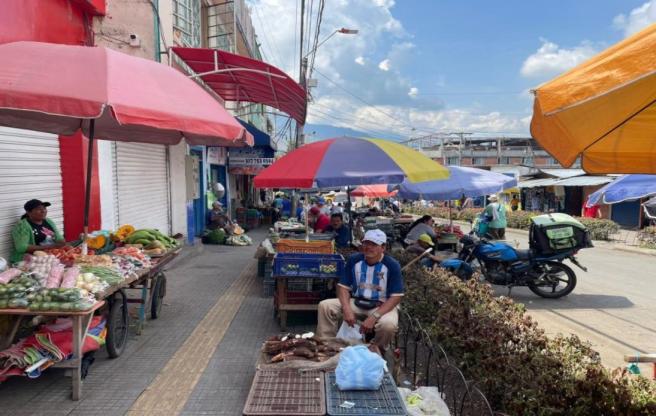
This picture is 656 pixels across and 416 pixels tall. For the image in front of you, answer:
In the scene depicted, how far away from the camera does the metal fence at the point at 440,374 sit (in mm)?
3219

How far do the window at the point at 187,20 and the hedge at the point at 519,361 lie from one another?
10647mm

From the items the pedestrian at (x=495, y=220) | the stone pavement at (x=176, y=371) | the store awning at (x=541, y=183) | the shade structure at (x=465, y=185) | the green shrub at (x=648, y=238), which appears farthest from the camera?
the store awning at (x=541, y=183)

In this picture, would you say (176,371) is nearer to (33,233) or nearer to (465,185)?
(33,233)

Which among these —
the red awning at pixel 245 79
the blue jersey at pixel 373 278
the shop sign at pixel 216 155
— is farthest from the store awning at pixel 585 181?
the blue jersey at pixel 373 278

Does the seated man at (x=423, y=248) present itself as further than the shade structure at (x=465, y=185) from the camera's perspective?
No

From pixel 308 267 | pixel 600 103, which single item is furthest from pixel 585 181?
pixel 600 103

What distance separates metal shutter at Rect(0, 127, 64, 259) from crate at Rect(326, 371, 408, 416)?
5002mm

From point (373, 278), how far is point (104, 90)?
293 centimetres

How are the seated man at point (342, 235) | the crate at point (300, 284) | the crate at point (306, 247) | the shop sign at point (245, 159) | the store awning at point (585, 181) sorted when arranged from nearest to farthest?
the crate at point (300, 284) < the crate at point (306, 247) < the seated man at point (342, 235) < the shop sign at point (245, 159) < the store awning at point (585, 181)

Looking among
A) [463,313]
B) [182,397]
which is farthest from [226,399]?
[463,313]

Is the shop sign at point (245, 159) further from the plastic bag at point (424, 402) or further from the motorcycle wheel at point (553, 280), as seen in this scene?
the plastic bag at point (424, 402)

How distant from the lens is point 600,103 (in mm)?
2084

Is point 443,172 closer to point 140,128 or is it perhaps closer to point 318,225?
point 140,128

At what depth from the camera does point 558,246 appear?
8.12 meters
